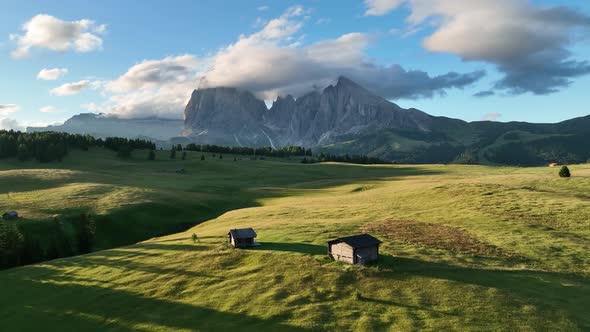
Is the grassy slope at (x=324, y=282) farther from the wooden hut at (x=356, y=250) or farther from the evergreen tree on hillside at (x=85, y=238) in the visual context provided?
the evergreen tree on hillside at (x=85, y=238)

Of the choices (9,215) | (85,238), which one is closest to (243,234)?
(85,238)

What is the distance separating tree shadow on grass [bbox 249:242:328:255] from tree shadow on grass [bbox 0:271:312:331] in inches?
587

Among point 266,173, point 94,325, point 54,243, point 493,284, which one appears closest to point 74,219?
point 54,243

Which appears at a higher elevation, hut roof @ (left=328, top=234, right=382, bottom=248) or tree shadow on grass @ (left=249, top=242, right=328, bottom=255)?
hut roof @ (left=328, top=234, right=382, bottom=248)

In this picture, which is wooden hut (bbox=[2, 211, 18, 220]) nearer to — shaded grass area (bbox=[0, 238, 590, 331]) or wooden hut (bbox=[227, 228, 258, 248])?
shaded grass area (bbox=[0, 238, 590, 331])

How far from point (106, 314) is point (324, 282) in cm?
2156

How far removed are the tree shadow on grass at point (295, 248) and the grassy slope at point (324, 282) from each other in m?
0.25

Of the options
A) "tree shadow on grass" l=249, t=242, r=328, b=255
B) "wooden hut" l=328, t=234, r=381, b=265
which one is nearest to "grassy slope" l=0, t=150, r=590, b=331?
"tree shadow on grass" l=249, t=242, r=328, b=255

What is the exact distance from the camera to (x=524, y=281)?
4100 centimetres

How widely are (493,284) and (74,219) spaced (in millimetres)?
77568

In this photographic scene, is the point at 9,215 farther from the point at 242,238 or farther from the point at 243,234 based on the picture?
the point at 242,238

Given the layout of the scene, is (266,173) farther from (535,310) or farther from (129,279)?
(535,310)

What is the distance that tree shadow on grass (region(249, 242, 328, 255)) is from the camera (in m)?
50.2

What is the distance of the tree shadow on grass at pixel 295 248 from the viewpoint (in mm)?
50156
